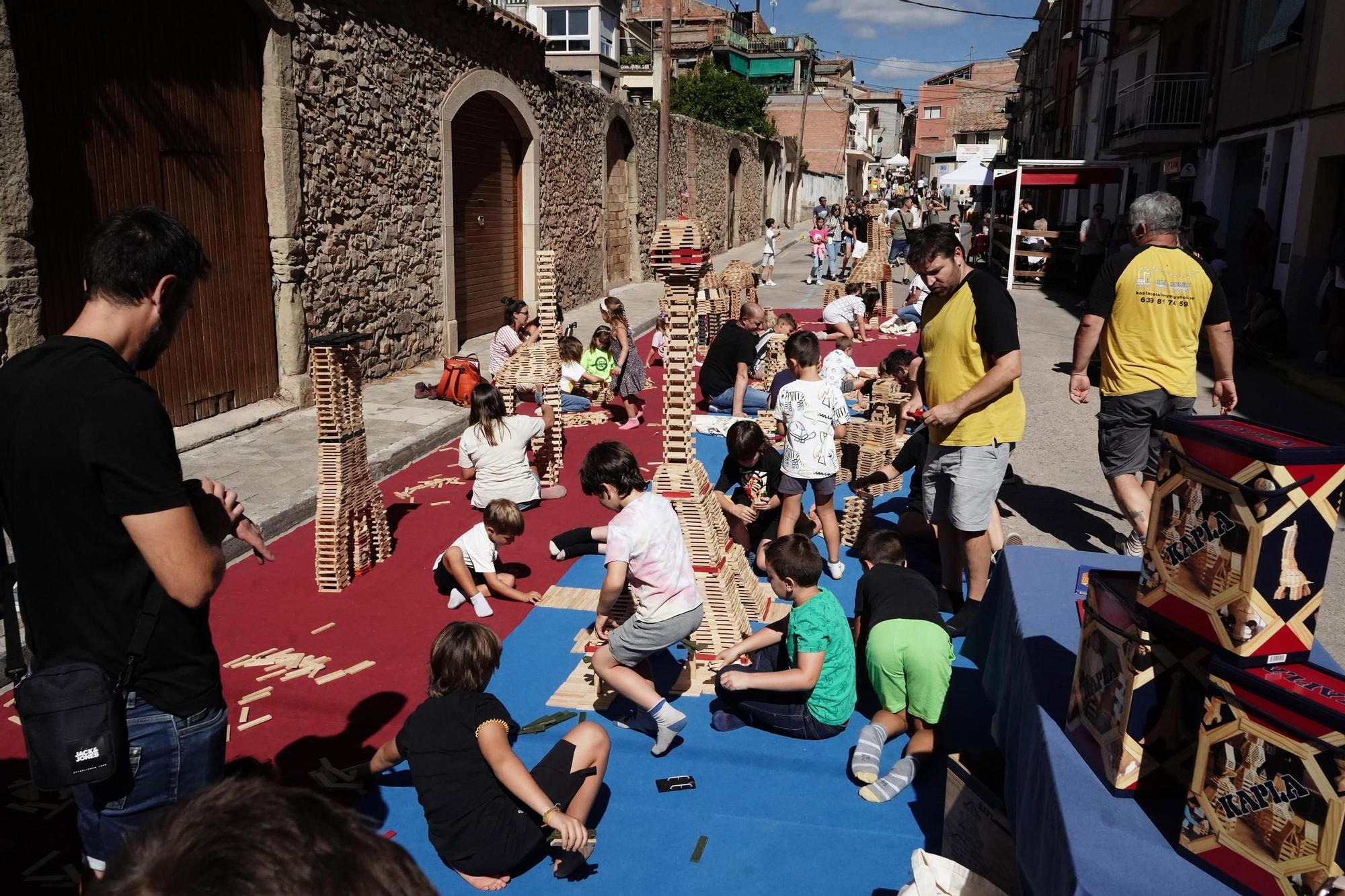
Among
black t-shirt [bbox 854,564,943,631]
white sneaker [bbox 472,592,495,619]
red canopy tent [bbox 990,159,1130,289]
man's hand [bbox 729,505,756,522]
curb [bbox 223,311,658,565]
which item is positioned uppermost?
red canopy tent [bbox 990,159,1130,289]

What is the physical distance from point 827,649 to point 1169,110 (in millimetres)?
22420

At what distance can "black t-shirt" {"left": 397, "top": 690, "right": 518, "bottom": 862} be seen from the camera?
3.49 meters

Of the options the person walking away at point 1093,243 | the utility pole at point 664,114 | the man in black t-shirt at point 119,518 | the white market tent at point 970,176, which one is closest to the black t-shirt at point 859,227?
the white market tent at point 970,176

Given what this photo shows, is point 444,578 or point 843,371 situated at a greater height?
point 843,371

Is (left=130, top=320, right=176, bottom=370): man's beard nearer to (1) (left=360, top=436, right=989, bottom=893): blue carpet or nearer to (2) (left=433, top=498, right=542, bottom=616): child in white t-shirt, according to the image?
(1) (left=360, top=436, right=989, bottom=893): blue carpet

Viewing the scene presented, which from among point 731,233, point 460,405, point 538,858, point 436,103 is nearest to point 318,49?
point 436,103

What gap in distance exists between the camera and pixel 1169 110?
2227cm

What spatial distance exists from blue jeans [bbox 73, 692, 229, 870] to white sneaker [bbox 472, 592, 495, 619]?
3.45m

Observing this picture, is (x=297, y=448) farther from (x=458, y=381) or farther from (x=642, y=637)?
(x=642, y=637)

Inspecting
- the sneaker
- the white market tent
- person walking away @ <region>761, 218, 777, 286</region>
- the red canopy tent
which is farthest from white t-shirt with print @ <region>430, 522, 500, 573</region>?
the white market tent

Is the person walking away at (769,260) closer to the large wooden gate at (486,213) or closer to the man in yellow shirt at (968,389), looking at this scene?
the large wooden gate at (486,213)

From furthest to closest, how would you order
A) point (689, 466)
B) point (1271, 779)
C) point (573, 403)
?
point (573, 403) < point (689, 466) < point (1271, 779)

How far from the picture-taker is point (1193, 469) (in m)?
2.42

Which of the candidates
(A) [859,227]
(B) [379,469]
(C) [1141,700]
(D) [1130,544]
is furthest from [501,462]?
(A) [859,227]
